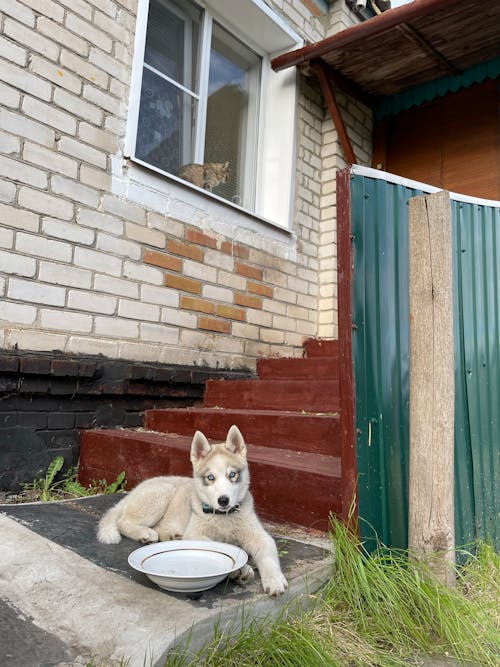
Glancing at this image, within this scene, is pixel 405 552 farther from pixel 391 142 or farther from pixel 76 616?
pixel 391 142

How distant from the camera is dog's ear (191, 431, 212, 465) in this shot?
2711 mm

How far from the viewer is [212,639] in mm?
1860

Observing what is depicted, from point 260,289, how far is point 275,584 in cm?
411

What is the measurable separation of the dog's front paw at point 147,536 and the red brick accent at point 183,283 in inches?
107

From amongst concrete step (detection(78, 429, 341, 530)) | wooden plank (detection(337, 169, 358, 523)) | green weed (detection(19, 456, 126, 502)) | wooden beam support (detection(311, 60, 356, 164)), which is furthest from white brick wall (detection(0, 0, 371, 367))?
wooden plank (detection(337, 169, 358, 523))

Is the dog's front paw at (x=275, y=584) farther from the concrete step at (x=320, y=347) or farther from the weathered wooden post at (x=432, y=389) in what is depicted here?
the concrete step at (x=320, y=347)

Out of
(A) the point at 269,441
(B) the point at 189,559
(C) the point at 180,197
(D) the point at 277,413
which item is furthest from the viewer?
(C) the point at 180,197

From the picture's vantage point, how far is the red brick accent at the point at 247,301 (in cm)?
571

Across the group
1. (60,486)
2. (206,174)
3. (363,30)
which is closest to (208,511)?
(60,486)

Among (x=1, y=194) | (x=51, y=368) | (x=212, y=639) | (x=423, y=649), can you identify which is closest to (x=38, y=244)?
(x=1, y=194)

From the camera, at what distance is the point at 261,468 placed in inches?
125

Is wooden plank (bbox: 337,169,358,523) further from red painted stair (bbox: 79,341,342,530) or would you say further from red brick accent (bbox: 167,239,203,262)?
red brick accent (bbox: 167,239,203,262)

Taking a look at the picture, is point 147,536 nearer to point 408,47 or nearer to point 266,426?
point 266,426

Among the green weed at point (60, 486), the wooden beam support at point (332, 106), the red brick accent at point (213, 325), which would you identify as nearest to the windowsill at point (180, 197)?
the red brick accent at point (213, 325)
